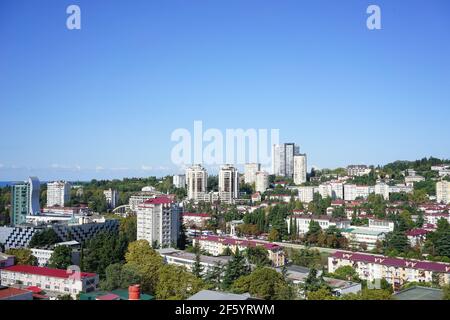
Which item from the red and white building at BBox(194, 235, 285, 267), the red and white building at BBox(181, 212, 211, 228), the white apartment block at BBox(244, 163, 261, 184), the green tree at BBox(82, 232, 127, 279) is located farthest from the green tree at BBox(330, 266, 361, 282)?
the white apartment block at BBox(244, 163, 261, 184)

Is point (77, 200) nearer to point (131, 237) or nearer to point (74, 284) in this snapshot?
point (131, 237)

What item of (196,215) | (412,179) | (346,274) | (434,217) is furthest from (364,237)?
(412,179)

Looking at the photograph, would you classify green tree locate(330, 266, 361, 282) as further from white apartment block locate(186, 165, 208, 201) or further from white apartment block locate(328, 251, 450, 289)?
white apartment block locate(186, 165, 208, 201)

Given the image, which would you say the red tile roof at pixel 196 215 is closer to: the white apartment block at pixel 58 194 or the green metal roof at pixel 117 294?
the white apartment block at pixel 58 194

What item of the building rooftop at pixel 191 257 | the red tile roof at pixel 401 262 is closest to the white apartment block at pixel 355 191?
the red tile roof at pixel 401 262

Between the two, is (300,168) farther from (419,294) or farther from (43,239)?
(419,294)

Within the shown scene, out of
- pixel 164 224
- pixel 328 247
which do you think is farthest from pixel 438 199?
pixel 164 224
